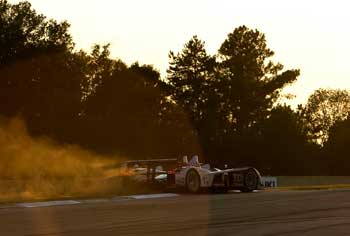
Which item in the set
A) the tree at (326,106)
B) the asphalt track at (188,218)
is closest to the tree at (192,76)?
the tree at (326,106)

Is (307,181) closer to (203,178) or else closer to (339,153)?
(339,153)

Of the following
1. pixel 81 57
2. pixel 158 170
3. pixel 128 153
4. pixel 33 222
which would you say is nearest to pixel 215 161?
pixel 128 153

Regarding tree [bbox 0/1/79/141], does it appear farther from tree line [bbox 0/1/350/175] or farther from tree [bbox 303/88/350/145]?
tree [bbox 303/88/350/145]

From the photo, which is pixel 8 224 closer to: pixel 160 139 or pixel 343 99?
pixel 160 139

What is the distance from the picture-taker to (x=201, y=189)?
26.0 m

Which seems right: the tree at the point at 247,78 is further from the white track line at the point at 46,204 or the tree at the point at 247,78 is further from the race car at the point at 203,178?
the white track line at the point at 46,204

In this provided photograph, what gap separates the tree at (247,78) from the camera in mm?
87438

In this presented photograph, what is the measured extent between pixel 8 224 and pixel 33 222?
21.9 inches

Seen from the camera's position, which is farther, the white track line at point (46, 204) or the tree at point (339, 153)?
the tree at point (339, 153)

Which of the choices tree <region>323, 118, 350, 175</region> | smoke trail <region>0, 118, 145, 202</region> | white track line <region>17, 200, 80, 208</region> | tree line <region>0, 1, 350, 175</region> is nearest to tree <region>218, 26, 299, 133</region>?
tree line <region>0, 1, 350, 175</region>

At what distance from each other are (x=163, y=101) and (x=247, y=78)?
1326 centimetres

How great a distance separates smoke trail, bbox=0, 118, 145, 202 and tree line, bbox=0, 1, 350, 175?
20471 millimetres

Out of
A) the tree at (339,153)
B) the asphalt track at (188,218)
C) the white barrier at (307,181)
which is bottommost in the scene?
the asphalt track at (188,218)

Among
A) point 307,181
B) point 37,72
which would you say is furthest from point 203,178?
point 37,72
